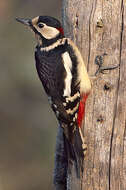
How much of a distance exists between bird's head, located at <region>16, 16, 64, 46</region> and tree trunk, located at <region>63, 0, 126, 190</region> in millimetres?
214

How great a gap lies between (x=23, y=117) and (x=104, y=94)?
5.00 metres

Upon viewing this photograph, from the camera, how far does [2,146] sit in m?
8.66

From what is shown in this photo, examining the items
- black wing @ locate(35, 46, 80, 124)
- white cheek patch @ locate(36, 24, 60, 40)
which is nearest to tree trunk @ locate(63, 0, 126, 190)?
black wing @ locate(35, 46, 80, 124)

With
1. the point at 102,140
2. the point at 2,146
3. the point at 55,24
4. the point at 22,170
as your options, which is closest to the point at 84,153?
the point at 102,140

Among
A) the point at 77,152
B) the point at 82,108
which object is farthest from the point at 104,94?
the point at 77,152

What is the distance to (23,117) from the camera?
8.85 m

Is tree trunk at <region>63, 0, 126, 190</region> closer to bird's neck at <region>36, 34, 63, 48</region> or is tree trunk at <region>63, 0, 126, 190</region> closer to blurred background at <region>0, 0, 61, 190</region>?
bird's neck at <region>36, 34, 63, 48</region>

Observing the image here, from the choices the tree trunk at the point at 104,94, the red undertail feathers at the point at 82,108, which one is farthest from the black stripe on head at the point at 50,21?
the red undertail feathers at the point at 82,108

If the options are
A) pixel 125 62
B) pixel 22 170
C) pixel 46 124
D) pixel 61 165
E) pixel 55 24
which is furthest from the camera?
pixel 46 124

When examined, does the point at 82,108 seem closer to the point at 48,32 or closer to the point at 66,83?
the point at 66,83

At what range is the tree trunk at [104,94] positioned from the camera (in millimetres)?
3941

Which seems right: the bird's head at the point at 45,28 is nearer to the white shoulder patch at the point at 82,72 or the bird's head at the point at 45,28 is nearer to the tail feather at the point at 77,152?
the white shoulder patch at the point at 82,72

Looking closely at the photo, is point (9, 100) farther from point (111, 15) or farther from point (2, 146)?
point (111, 15)

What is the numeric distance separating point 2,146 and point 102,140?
4.93 meters
